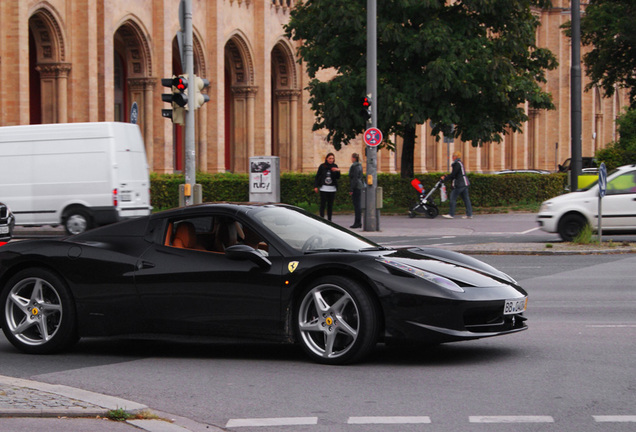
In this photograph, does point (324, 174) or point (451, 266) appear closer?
point (451, 266)

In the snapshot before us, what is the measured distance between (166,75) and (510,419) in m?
37.6

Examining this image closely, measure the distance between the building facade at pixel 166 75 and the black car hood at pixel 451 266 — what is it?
26.9 m

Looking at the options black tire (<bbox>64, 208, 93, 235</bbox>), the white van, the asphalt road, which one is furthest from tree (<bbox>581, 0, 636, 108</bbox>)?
the asphalt road

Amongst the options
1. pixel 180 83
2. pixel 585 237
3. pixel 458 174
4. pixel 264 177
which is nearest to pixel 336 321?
pixel 585 237

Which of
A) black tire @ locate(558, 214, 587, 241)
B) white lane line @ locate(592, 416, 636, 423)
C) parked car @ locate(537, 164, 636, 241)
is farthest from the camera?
black tire @ locate(558, 214, 587, 241)

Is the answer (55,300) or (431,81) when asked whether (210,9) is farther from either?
(55,300)

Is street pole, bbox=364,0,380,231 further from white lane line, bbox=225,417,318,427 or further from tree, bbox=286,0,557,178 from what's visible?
white lane line, bbox=225,417,318,427

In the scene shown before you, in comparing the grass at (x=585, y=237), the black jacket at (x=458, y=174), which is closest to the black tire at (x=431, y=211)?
the black jacket at (x=458, y=174)

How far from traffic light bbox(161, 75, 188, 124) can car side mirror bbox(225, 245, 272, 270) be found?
42.6 feet

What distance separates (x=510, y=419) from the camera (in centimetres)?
577

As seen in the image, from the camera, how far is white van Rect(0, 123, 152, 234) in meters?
22.3

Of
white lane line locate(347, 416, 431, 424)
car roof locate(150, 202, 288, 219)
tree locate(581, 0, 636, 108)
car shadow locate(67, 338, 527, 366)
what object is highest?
tree locate(581, 0, 636, 108)

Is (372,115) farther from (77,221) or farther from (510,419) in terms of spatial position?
(510,419)

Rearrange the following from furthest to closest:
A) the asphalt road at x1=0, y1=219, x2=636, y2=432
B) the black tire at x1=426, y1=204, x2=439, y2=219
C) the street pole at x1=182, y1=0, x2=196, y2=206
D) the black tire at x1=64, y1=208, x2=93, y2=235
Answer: the black tire at x1=426, y1=204, x2=439, y2=219 → the black tire at x1=64, y1=208, x2=93, y2=235 → the street pole at x1=182, y1=0, x2=196, y2=206 → the asphalt road at x1=0, y1=219, x2=636, y2=432
